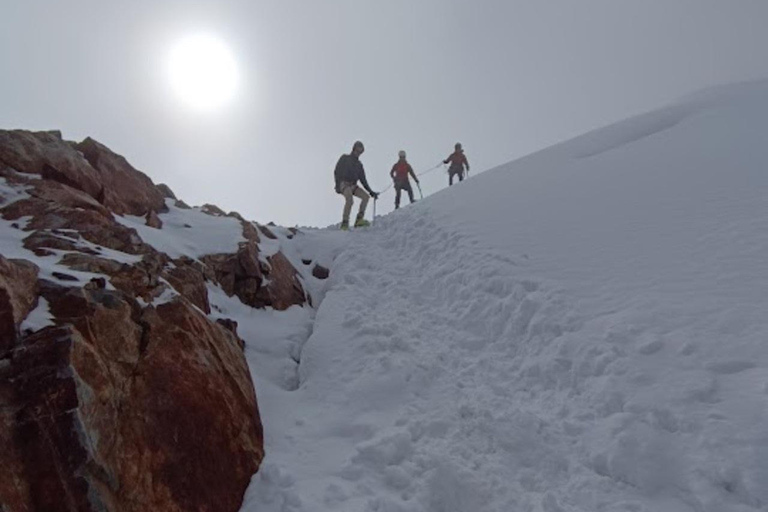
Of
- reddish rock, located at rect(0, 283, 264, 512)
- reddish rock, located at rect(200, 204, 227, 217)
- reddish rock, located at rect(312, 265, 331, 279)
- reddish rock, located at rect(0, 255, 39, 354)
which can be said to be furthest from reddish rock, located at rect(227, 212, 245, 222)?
reddish rock, located at rect(0, 255, 39, 354)

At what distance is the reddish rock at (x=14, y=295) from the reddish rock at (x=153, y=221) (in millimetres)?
4810

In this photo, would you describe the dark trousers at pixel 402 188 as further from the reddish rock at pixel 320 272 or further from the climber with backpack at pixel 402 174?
the reddish rock at pixel 320 272

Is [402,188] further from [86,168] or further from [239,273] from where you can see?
[86,168]

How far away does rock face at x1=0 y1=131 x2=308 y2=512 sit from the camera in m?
4.24

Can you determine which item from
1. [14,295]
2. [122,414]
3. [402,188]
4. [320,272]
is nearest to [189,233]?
[320,272]

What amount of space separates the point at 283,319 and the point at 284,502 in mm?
4395

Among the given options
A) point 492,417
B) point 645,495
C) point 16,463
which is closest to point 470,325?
point 492,417

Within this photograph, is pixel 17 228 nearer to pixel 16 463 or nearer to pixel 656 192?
pixel 16 463

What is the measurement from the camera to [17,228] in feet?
23.7

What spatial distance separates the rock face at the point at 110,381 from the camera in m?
4.24

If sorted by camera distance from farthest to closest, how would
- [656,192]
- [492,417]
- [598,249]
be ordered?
[656,192], [598,249], [492,417]

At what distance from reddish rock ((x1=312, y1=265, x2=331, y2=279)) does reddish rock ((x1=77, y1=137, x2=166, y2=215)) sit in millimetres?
3452

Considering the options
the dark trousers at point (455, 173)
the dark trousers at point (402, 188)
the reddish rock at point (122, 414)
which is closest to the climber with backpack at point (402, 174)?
the dark trousers at point (402, 188)

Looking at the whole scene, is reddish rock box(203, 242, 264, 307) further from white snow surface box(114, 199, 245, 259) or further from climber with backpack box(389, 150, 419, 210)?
climber with backpack box(389, 150, 419, 210)
